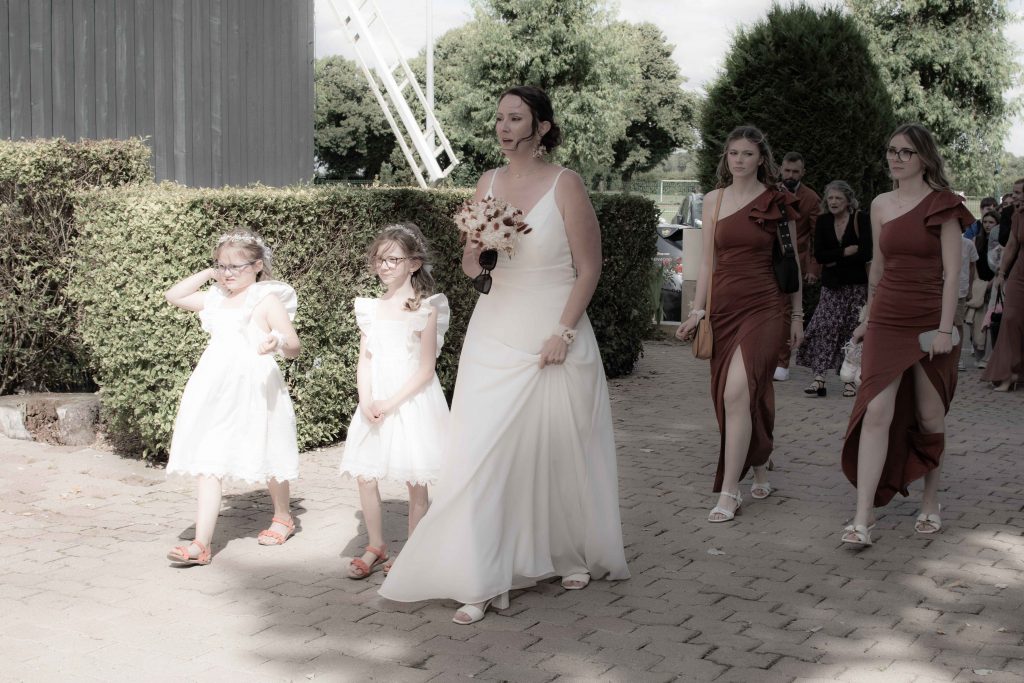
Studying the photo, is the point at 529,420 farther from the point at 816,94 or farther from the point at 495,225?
the point at 816,94

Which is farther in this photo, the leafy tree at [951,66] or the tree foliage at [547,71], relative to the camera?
the leafy tree at [951,66]

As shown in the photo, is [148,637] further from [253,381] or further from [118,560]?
[253,381]

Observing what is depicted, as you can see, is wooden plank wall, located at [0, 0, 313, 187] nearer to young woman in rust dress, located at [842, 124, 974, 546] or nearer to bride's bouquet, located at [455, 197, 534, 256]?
bride's bouquet, located at [455, 197, 534, 256]

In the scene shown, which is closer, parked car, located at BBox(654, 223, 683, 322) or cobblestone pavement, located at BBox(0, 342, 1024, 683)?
cobblestone pavement, located at BBox(0, 342, 1024, 683)

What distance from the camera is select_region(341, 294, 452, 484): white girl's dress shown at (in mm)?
5566

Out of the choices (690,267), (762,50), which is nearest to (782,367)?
(690,267)

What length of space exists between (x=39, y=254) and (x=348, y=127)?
6438cm

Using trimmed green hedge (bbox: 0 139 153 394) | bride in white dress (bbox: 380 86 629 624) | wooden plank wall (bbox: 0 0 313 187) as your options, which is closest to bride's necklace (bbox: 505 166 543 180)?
bride in white dress (bbox: 380 86 629 624)

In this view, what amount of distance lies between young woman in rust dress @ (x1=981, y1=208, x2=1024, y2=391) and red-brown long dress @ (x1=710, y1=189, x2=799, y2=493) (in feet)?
20.3

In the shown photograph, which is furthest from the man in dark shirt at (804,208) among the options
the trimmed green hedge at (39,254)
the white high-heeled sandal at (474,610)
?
the trimmed green hedge at (39,254)

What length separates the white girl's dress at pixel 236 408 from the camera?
5820mm

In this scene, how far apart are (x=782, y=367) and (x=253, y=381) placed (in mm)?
7633

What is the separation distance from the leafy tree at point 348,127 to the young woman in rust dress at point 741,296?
6531 centimetres

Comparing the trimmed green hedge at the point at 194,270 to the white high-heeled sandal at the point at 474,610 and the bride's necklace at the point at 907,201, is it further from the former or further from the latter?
the bride's necklace at the point at 907,201
